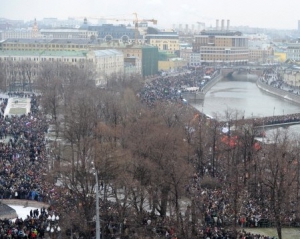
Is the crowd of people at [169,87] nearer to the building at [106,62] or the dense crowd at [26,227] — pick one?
the building at [106,62]

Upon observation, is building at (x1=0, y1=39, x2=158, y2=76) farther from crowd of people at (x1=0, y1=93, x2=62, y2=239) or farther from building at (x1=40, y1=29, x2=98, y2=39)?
crowd of people at (x1=0, y1=93, x2=62, y2=239)

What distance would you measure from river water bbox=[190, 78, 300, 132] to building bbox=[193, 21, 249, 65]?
1553 cm

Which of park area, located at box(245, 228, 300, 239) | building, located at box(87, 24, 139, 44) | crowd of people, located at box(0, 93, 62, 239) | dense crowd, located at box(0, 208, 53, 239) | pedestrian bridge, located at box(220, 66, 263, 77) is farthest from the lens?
building, located at box(87, 24, 139, 44)

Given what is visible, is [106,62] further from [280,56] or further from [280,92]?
[280,56]

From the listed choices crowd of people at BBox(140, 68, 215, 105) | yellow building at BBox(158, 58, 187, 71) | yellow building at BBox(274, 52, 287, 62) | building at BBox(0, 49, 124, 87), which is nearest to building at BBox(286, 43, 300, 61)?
yellow building at BBox(274, 52, 287, 62)

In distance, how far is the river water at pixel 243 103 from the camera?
29047 millimetres

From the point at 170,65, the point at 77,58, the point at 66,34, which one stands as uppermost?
the point at 77,58

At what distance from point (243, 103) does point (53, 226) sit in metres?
25.0

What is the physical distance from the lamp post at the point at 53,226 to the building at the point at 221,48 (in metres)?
49.9

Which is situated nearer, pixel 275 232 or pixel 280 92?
pixel 275 232

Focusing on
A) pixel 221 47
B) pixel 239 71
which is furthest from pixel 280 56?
pixel 239 71

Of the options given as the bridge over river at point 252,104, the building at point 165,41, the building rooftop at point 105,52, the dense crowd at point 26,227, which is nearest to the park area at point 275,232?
the dense crowd at point 26,227

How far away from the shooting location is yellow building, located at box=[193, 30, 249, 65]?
59938mm

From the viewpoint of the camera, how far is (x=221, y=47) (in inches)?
2392
